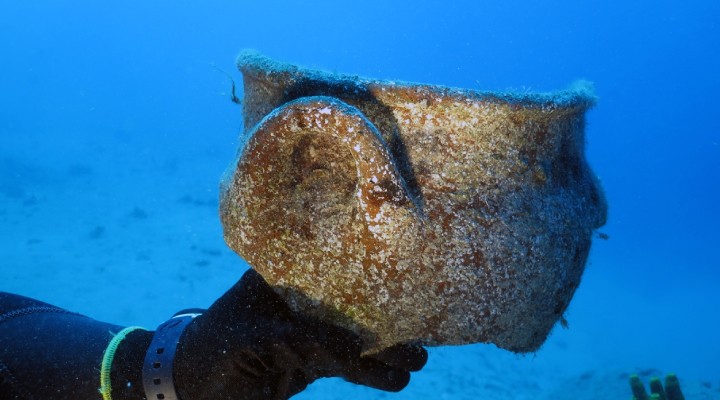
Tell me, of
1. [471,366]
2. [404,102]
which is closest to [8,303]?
[404,102]

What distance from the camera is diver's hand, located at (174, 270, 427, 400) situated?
1.64m

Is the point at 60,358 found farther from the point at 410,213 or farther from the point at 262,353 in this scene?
the point at 410,213

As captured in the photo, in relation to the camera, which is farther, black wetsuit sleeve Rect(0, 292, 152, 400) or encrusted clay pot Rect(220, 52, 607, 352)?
black wetsuit sleeve Rect(0, 292, 152, 400)

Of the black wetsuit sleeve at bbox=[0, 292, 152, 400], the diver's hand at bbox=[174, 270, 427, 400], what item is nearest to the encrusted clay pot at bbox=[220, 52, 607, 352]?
the diver's hand at bbox=[174, 270, 427, 400]

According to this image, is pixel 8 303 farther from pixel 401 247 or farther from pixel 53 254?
pixel 53 254

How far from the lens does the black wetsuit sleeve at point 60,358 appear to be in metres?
1.77

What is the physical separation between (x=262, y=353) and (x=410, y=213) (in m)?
0.71

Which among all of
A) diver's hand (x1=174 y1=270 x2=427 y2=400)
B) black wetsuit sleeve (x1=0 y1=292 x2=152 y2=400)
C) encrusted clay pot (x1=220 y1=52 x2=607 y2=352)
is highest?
encrusted clay pot (x1=220 y1=52 x2=607 y2=352)

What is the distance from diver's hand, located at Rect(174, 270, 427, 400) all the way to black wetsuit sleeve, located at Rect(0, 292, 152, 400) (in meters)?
0.20

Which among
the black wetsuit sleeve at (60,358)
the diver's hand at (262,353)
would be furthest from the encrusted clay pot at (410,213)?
the black wetsuit sleeve at (60,358)

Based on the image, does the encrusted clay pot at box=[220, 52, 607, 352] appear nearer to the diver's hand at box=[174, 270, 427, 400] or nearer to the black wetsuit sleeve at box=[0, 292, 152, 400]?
the diver's hand at box=[174, 270, 427, 400]

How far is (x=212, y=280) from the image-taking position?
13.0m

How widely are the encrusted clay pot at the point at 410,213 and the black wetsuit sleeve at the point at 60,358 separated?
1.95 feet

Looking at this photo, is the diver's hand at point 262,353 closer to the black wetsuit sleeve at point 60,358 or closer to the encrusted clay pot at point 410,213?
the encrusted clay pot at point 410,213
